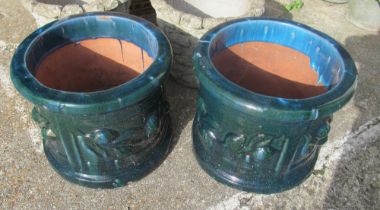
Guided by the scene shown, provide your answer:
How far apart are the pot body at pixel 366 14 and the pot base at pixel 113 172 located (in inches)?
101

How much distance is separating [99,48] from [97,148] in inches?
28.5

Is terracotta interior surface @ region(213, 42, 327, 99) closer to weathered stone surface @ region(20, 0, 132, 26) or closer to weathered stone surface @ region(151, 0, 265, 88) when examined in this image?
weathered stone surface @ region(151, 0, 265, 88)

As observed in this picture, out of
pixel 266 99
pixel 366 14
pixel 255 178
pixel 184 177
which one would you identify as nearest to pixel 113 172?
pixel 184 177

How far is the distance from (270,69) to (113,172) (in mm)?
1221

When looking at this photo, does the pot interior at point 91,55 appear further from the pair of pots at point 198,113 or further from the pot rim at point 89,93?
the pot rim at point 89,93

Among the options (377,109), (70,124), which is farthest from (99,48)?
(377,109)

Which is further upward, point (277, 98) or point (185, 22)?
point (277, 98)

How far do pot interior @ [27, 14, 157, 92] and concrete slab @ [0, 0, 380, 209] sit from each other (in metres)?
0.53

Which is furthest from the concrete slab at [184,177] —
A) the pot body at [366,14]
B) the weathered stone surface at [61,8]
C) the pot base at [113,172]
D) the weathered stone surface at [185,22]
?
the pot body at [366,14]

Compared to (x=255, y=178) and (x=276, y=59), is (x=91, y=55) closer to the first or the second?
(x=276, y=59)

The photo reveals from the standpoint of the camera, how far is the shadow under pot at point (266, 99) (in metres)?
2.00

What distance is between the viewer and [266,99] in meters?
1.97

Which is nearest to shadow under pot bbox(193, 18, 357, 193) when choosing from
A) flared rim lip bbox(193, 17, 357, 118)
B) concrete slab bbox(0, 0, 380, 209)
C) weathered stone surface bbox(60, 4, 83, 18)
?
flared rim lip bbox(193, 17, 357, 118)

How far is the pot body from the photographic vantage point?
13.0 feet
